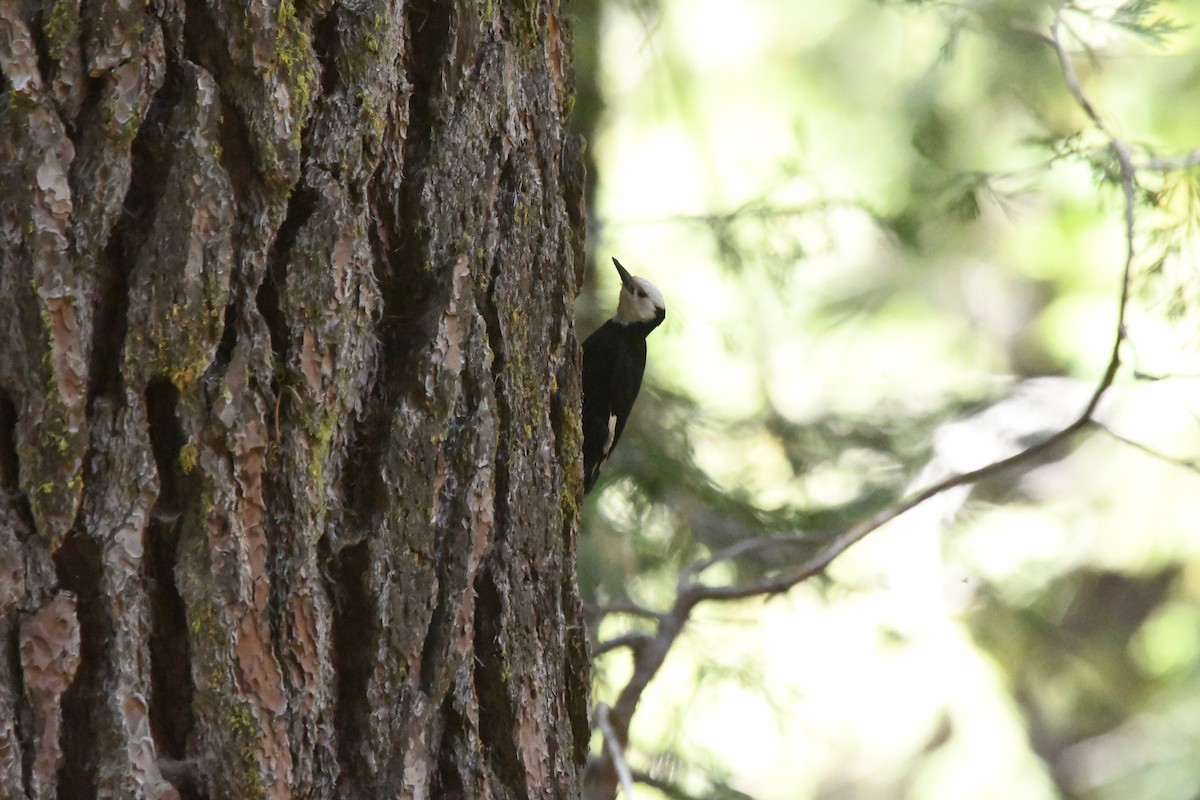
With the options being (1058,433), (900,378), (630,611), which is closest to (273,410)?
(630,611)

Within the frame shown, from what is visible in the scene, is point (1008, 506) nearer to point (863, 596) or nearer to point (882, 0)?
point (863, 596)

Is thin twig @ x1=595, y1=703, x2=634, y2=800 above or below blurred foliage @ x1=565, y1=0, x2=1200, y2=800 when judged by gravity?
below

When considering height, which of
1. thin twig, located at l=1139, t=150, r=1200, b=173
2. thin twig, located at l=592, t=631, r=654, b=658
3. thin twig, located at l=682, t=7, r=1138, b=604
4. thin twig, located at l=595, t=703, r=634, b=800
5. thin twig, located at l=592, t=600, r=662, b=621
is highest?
thin twig, located at l=1139, t=150, r=1200, b=173

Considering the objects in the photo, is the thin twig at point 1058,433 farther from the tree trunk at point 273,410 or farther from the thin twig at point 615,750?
the tree trunk at point 273,410

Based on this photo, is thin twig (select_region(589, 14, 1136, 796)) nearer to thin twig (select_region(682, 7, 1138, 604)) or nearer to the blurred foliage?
thin twig (select_region(682, 7, 1138, 604))

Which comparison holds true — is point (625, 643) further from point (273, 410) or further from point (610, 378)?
point (273, 410)

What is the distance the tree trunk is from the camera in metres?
0.97

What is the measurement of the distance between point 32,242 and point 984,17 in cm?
320

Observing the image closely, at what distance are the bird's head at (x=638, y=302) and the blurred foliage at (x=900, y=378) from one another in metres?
0.45

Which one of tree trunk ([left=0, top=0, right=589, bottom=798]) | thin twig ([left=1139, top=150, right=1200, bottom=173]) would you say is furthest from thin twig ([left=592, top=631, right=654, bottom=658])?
thin twig ([left=1139, top=150, right=1200, bottom=173])

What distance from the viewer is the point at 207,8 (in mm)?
1067

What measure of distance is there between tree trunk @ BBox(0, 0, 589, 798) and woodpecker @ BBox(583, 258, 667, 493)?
1.19m

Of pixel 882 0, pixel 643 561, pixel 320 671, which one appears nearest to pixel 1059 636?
pixel 643 561

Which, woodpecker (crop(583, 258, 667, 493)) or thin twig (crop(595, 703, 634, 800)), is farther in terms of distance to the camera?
woodpecker (crop(583, 258, 667, 493))
